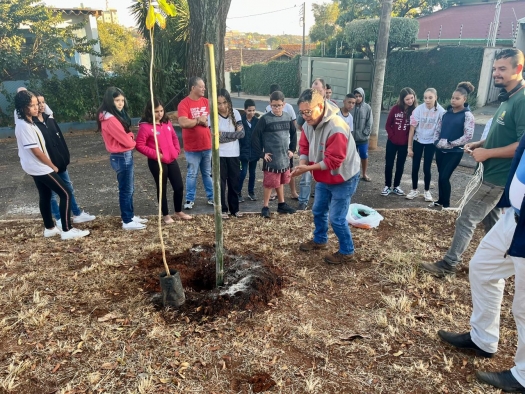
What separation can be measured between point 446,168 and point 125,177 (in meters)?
4.37

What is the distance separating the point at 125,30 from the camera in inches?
1967

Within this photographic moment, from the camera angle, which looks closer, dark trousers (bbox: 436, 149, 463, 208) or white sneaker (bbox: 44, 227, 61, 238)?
white sneaker (bbox: 44, 227, 61, 238)

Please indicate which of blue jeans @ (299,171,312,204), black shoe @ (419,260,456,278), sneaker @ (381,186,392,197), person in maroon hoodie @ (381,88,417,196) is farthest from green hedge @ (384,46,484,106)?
black shoe @ (419,260,456,278)

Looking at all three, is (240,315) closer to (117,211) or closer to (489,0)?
(117,211)

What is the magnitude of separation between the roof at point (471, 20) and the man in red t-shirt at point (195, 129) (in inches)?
814

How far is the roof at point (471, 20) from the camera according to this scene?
21.2 meters

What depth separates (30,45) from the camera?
13.1 m

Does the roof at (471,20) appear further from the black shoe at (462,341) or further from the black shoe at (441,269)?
the black shoe at (462,341)

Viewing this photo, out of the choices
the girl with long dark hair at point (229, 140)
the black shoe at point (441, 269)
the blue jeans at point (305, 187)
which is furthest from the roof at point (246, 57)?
the black shoe at point (441, 269)

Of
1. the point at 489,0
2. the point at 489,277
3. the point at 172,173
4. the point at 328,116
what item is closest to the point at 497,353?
the point at 489,277

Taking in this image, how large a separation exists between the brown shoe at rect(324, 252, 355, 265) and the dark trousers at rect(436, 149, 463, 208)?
2352 mm

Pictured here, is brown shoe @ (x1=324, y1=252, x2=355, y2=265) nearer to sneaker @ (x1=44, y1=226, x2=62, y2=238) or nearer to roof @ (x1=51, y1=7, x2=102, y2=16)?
sneaker @ (x1=44, y1=226, x2=62, y2=238)

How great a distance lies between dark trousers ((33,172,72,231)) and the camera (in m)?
4.44

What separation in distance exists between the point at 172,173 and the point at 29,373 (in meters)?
2.92
